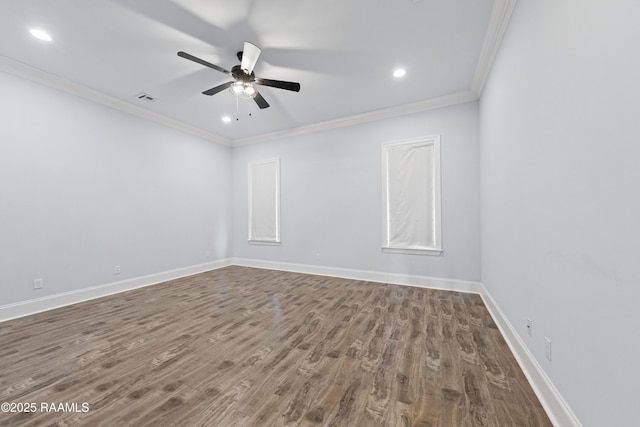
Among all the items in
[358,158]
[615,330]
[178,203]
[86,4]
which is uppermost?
[86,4]

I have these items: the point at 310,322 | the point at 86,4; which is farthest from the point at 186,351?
the point at 86,4

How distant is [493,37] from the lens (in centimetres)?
247

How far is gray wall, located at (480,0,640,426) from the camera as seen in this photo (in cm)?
89

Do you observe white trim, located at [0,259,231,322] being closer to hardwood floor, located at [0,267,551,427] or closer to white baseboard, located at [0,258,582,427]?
white baseboard, located at [0,258,582,427]

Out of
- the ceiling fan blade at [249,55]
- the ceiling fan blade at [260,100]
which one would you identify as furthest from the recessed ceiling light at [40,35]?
the ceiling fan blade at [260,100]

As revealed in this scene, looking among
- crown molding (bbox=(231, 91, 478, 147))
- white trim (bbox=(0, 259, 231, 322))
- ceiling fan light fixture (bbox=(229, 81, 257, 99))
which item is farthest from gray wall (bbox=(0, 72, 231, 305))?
ceiling fan light fixture (bbox=(229, 81, 257, 99))

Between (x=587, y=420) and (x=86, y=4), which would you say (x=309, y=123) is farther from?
(x=587, y=420)

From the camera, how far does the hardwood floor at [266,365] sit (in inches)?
56.8

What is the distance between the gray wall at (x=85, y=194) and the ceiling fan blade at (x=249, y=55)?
277 centimetres

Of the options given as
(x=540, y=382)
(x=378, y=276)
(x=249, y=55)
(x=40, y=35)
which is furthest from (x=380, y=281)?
(x=40, y=35)

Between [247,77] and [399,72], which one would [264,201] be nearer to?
[247,77]

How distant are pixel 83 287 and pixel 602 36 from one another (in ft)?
18.3

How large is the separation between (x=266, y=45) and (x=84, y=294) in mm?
4227

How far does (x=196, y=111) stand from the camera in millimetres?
4285
